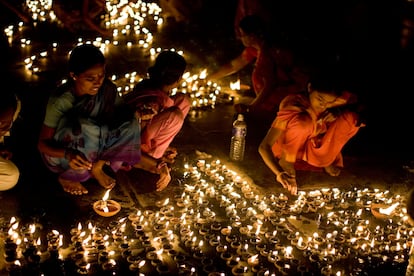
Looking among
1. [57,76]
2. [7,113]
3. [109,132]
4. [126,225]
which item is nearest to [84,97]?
[109,132]

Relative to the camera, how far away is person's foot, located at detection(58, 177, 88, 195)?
15.7 ft

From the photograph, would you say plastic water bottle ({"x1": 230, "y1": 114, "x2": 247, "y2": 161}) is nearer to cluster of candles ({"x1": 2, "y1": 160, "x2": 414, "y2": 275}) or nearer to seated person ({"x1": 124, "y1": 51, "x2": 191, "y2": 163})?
cluster of candles ({"x1": 2, "y1": 160, "x2": 414, "y2": 275})

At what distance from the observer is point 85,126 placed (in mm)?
4402

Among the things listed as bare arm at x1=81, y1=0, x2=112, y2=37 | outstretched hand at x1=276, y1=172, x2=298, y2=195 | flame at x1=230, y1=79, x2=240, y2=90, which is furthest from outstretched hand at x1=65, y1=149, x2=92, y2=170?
bare arm at x1=81, y1=0, x2=112, y2=37

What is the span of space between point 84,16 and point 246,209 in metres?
4.88

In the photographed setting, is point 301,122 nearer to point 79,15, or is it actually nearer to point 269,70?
point 269,70

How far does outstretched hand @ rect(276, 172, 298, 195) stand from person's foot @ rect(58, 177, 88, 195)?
1.78 metres

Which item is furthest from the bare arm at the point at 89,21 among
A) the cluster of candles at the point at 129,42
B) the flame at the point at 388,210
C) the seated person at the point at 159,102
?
the flame at the point at 388,210


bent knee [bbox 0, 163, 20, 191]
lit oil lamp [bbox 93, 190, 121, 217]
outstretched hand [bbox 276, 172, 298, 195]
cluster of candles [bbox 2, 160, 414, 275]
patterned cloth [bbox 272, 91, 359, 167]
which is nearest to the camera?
cluster of candles [bbox 2, 160, 414, 275]

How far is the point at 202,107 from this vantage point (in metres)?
6.80

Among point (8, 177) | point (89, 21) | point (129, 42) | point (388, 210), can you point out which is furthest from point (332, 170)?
point (89, 21)

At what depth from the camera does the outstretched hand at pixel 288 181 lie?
16.9 feet

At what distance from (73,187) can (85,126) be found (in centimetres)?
67

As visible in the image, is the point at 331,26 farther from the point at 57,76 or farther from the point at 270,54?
the point at 57,76
